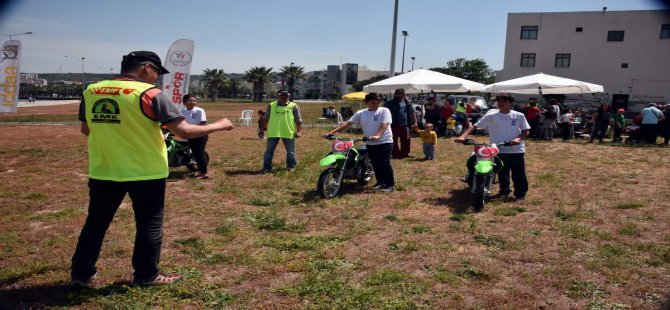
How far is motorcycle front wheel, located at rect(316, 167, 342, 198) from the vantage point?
22.9 ft

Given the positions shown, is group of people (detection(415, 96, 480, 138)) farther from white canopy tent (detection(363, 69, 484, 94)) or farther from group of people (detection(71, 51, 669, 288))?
group of people (detection(71, 51, 669, 288))

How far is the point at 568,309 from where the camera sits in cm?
347

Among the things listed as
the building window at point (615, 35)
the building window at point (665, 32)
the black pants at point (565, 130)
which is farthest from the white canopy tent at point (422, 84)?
the building window at point (665, 32)

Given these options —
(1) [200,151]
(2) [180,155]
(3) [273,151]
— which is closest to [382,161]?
(3) [273,151]

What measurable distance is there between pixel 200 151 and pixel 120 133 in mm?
5143

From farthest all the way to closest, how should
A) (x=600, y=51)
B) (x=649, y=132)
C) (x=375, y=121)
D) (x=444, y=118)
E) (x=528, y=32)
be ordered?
(x=528, y=32) → (x=600, y=51) → (x=444, y=118) → (x=649, y=132) → (x=375, y=121)

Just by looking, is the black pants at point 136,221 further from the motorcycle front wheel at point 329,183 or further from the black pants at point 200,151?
the black pants at point 200,151

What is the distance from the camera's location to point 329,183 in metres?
7.14

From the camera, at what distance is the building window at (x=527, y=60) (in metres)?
42.6

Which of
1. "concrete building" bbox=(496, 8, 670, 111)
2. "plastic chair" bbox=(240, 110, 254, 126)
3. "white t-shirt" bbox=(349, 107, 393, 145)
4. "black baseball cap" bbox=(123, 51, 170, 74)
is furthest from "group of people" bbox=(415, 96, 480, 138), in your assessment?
"concrete building" bbox=(496, 8, 670, 111)

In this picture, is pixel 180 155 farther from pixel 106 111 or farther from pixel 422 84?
pixel 422 84

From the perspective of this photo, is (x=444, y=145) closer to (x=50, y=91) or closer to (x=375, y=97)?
(x=375, y=97)

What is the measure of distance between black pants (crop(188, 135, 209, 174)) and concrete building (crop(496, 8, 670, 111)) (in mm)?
35878

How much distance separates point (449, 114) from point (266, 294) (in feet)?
46.9
